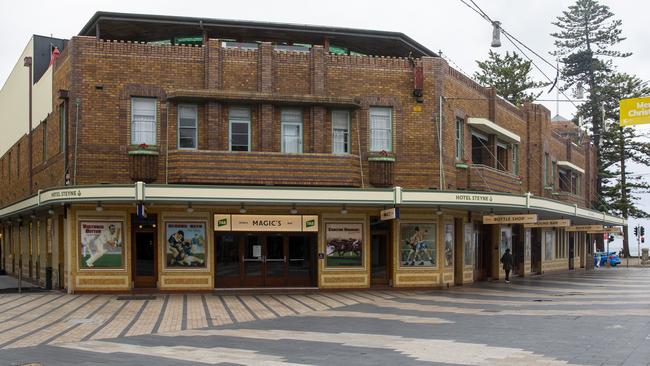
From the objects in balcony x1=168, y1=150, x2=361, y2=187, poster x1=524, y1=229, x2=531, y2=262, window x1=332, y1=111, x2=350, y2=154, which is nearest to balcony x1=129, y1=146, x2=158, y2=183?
balcony x1=168, y1=150, x2=361, y2=187

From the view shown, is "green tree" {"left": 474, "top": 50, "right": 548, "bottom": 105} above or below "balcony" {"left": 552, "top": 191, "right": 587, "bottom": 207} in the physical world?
above

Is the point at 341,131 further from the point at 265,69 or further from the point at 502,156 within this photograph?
the point at 502,156

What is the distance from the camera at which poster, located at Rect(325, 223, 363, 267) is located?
89.5 ft

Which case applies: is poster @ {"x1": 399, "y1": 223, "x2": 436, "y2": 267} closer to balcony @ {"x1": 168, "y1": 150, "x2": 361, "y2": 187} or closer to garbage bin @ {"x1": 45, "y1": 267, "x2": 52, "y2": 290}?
balcony @ {"x1": 168, "y1": 150, "x2": 361, "y2": 187}

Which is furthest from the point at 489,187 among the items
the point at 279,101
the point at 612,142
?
the point at 612,142

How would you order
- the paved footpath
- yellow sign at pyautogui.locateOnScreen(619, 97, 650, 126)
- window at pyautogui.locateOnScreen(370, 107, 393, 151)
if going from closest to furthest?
the paved footpath → yellow sign at pyautogui.locateOnScreen(619, 97, 650, 126) → window at pyautogui.locateOnScreen(370, 107, 393, 151)

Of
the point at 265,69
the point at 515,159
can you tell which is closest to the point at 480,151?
the point at 515,159

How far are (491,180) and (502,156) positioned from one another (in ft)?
15.1

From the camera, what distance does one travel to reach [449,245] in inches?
1142

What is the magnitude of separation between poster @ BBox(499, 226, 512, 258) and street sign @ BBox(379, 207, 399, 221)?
470 inches

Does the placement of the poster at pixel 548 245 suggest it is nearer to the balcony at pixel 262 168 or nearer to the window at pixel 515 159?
the window at pixel 515 159

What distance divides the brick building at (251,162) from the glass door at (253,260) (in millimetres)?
73

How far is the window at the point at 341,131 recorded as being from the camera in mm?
27375

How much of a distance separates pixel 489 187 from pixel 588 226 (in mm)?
19077
